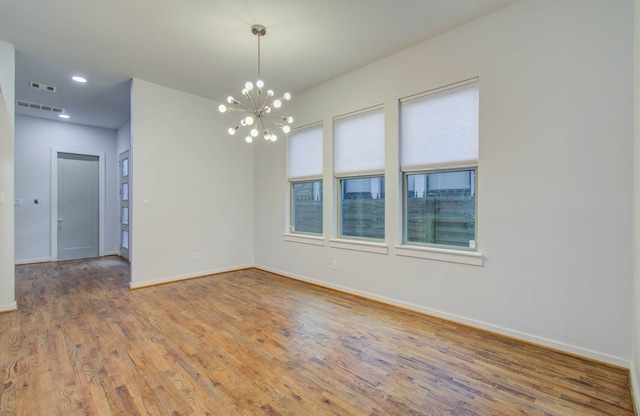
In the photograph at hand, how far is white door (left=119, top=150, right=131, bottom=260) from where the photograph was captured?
6445 mm

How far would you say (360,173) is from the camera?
3900mm

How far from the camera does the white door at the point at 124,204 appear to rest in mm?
6445

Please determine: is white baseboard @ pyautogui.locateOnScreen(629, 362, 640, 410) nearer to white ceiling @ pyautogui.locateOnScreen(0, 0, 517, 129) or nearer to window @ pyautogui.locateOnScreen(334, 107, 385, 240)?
window @ pyautogui.locateOnScreen(334, 107, 385, 240)

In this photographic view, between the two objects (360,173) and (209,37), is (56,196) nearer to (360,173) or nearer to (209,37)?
(209,37)

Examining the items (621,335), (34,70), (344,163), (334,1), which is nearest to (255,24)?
(334,1)

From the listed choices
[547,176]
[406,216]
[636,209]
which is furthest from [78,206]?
[636,209]

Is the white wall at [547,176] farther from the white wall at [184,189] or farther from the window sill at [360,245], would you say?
the white wall at [184,189]

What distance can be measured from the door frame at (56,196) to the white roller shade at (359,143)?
589 cm

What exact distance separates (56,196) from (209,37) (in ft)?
18.2

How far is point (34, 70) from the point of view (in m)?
3.91

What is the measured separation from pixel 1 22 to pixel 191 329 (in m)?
3.60

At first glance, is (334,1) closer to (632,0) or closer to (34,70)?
(632,0)

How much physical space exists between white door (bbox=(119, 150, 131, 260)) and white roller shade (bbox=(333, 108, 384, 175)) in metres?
5.03

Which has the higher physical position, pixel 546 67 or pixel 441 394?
pixel 546 67
